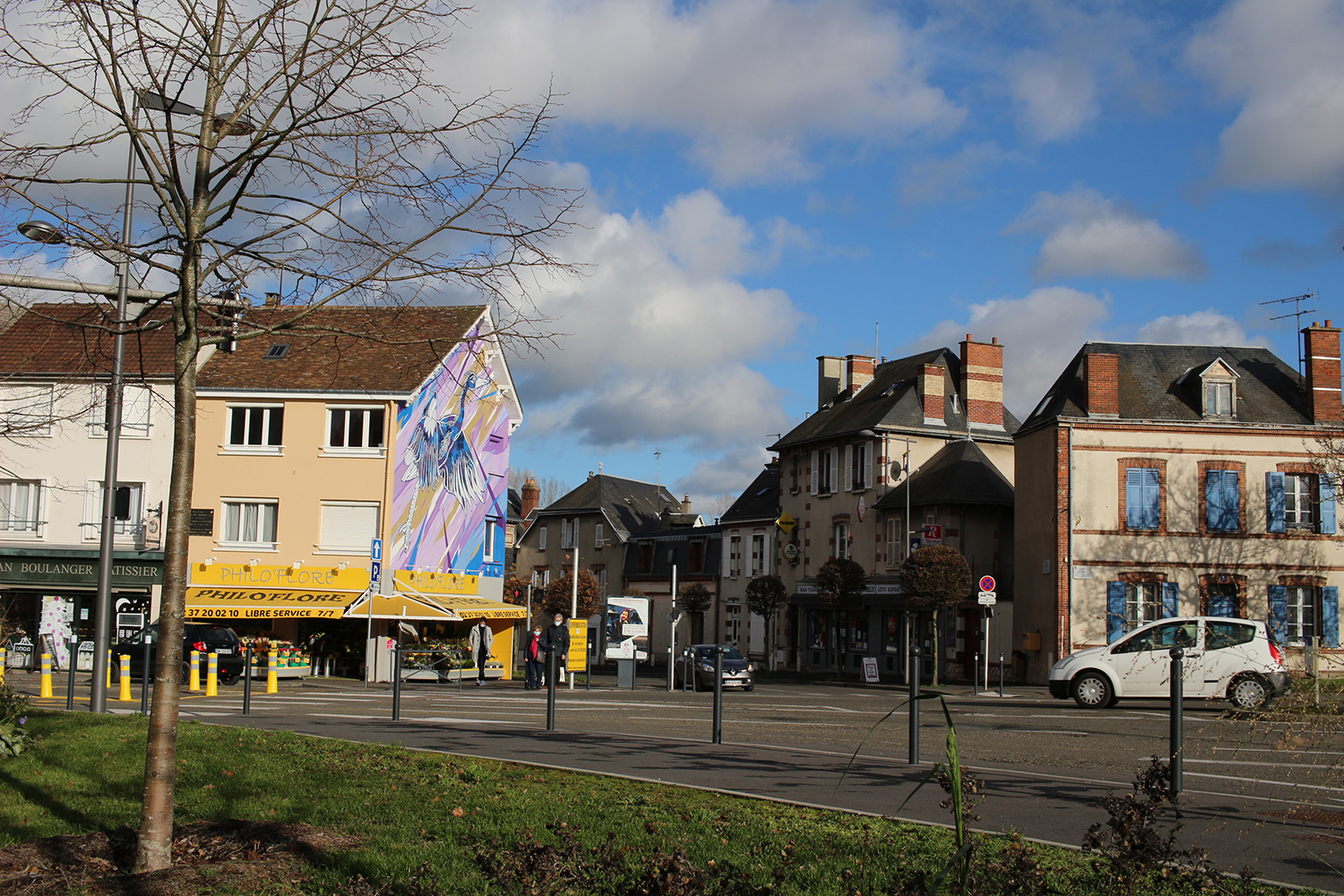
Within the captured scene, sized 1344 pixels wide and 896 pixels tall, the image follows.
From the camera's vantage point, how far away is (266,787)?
9.11m

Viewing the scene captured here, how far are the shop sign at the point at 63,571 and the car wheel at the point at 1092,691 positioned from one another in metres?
25.6

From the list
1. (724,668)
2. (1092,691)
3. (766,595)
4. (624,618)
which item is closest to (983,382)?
(766,595)

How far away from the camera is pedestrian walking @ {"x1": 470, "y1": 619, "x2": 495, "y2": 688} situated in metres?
34.4

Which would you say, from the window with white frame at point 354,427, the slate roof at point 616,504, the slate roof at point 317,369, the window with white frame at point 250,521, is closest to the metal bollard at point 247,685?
the slate roof at point 317,369

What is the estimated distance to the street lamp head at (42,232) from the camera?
6789 millimetres

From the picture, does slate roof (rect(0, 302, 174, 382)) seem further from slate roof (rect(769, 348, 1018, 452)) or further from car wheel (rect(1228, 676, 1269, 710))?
slate roof (rect(769, 348, 1018, 452))

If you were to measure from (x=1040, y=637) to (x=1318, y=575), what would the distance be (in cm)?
784

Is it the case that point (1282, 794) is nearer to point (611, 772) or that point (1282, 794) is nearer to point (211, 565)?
point (611, 772)

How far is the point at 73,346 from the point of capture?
9.66m

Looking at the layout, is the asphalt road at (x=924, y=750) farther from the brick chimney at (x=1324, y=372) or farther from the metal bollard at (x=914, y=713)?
the brick chimney at (x=1324, y=372)

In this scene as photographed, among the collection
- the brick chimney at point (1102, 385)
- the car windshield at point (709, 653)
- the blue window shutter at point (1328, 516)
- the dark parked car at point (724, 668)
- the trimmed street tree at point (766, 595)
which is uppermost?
the brick chimney at point (1102, 385)

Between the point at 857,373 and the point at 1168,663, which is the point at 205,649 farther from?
the point at 857,373

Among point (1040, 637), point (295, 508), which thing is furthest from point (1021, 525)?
point (295, 508)

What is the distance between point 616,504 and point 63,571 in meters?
36.4
